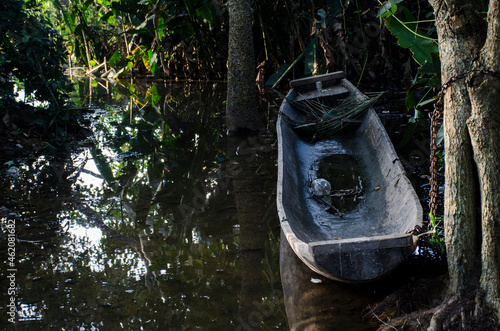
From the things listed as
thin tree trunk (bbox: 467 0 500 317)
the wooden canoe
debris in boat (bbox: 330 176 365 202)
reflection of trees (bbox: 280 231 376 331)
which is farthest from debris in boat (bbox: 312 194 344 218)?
thin tree trunk (bbox: 467 0 500 317)

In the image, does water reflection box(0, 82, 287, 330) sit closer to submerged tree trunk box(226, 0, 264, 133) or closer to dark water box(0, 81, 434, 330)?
dark water box(0, 81, 434, 330)

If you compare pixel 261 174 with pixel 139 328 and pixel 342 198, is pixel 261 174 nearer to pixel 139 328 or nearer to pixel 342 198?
pixel 342 198

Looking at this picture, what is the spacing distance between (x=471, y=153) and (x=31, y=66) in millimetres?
5165

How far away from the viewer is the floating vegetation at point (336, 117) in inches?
208

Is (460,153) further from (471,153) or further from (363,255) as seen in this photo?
(363,255)

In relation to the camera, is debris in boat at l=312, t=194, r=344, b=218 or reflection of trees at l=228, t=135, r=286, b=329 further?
debris in boat at l=312, t=194, r=344, b=218

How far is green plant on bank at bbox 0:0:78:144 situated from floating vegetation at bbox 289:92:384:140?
322 cm

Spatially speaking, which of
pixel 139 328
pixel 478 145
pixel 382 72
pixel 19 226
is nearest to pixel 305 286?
pixel 139 328

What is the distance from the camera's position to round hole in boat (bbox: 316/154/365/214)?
12.7 feet

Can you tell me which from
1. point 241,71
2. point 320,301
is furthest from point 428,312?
point 241,71

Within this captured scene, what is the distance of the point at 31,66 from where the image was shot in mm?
5602

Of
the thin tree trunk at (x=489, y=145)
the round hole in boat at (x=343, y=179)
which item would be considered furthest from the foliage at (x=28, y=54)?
the thin tree trunk at (x=489, y=145)

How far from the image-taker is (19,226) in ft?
12.7

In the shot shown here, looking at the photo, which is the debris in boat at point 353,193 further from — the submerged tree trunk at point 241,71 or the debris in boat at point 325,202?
the submerged tree trunk at point 241,71
